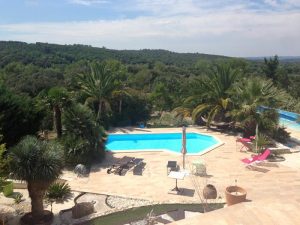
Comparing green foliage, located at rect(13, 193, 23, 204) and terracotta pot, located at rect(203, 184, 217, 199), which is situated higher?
terracotta pot, located at rect(203, 184, 217, 199)

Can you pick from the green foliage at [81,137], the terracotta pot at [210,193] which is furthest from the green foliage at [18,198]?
the terracotta pot at [210,193]

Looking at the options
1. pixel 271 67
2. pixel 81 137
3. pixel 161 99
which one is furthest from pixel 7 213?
pixel 271 67

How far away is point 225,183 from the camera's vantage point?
13180 millimetres

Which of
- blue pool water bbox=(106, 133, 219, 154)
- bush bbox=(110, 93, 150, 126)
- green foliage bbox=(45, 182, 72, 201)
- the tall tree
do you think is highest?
the tall tree

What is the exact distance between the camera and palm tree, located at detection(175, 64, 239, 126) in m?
21.9

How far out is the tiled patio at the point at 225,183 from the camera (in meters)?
8.89

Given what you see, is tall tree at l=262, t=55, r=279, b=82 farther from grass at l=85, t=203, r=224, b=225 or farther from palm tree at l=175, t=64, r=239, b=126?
grass at l=85, t=203, r=224, b=225

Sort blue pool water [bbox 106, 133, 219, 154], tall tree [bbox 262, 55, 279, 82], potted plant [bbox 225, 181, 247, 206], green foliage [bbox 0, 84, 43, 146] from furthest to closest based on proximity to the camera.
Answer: tall tree [bbox 262, 55, 279, 82] < blue pool water [bbox 106, 133, 219, 154] < green foliage [bbox 0, 84, 43, 146] < potted plant [bbox 225, 181, 247, 206]

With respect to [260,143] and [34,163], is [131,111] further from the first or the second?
[34,163]

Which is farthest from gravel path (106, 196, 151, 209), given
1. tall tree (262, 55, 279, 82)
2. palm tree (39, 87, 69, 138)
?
tall tree (262, 55, 279, 82)

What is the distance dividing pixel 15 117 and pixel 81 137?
3.18 metres

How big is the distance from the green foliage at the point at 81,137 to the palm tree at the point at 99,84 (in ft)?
21.0

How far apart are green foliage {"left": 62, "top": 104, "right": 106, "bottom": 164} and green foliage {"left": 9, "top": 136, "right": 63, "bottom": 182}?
17.2 ft

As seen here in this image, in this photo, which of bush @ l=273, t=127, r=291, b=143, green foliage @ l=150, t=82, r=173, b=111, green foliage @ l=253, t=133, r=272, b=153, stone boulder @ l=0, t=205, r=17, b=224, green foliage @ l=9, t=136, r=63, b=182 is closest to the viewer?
green foliage @ l=9, t=136, r=63, b=182
